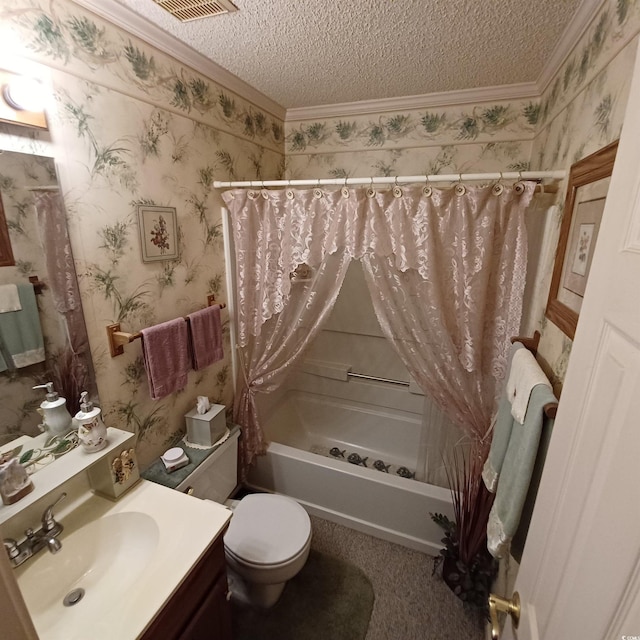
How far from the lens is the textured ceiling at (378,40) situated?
3.77 ft

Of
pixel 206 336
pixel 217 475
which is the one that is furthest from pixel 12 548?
pixel 206 336

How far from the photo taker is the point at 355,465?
1.96m

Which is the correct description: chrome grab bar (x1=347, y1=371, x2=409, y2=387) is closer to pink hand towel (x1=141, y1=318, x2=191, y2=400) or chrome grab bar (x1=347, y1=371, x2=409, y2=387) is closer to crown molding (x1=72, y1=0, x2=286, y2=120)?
pink hand towel (x1=141, y1=318, x2=191, y2=400)

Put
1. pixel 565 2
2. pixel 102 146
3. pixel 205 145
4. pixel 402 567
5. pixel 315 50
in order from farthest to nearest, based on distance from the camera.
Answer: pixel 402 567 → pixel 205 145 → pixel 315 50 → pixel 102 146 → pixel 565 2

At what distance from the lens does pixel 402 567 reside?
5.81ft

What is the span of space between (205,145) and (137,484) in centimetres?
158

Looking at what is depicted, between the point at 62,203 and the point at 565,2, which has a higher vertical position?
the point at 565,2

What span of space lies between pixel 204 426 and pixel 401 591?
1314 millimetres

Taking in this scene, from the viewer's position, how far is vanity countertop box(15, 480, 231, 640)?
834 mm

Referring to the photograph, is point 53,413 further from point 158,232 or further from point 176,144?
point 176,144

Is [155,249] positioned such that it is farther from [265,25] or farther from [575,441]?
[575,441]

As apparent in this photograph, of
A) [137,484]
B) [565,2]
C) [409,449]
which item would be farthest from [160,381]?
[565,2]

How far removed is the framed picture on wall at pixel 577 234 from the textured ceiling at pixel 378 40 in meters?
0.67

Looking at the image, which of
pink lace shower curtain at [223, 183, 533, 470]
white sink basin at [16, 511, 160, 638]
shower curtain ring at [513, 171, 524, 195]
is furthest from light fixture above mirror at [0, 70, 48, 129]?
shower curtain ring at [513, 171, 524, 195]
